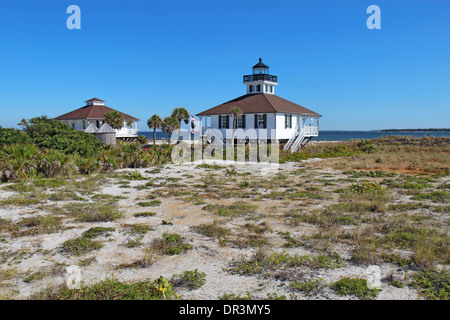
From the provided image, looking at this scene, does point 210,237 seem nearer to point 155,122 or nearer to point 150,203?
point 150,203

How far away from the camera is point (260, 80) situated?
3941cm

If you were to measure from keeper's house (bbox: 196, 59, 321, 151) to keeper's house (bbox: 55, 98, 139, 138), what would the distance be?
542 inches

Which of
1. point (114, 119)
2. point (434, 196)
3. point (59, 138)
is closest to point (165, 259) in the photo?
point (434, 196)

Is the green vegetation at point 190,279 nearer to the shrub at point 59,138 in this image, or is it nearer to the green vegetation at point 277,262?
the green vegetation at point 277,262

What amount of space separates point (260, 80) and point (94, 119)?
23048 mm

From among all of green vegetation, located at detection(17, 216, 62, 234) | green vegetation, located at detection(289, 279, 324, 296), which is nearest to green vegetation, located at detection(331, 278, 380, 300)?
green vegetation, located at detection(289, 279, 324, 296)

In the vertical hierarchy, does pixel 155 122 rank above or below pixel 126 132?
above

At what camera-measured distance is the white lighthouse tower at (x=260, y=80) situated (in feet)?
129

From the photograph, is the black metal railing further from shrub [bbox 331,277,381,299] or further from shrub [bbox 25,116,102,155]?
shrub [bbox 331,277,381,299]

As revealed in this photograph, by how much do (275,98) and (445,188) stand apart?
26.3m

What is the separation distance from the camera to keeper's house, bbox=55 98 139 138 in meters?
44.7

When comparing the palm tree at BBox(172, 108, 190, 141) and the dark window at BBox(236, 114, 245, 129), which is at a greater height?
the palm tree at BBox(172, 108, 190, 141)

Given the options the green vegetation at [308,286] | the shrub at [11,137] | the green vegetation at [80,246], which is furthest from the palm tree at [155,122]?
the green vegetation at [308,286]
